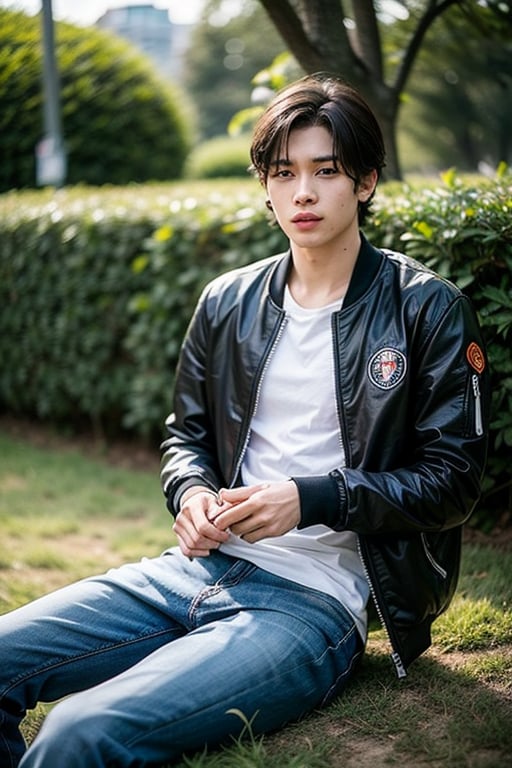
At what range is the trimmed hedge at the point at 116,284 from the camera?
483 cm

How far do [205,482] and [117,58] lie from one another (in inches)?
419

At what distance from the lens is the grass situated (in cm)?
227

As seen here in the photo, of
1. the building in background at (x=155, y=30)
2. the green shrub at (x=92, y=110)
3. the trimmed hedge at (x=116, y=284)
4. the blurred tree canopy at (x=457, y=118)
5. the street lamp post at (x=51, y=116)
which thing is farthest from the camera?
the building in background at (x=155, y=30)

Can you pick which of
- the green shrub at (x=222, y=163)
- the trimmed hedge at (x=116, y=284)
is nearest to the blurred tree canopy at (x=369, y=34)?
the trimmed hedge at (x=116, y=284)

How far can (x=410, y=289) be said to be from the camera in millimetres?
2559

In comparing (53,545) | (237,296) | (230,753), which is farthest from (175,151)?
(230,753)

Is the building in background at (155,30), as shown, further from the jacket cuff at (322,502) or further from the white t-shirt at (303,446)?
the jacket cuff at (322,502)

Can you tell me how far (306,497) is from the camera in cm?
234

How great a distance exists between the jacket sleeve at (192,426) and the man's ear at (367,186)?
2.05 feet

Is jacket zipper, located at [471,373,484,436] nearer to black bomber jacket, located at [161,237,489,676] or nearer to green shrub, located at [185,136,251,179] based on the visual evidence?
black bomber jacket, located at [161,237,489,676]

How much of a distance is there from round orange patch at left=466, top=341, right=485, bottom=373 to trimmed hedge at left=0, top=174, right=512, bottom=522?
1.19 m

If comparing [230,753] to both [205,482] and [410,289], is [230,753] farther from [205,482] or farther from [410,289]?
[410,289]

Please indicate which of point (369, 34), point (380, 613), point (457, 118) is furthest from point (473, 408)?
point (457, 118)

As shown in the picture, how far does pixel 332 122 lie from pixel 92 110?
31.9 feet
